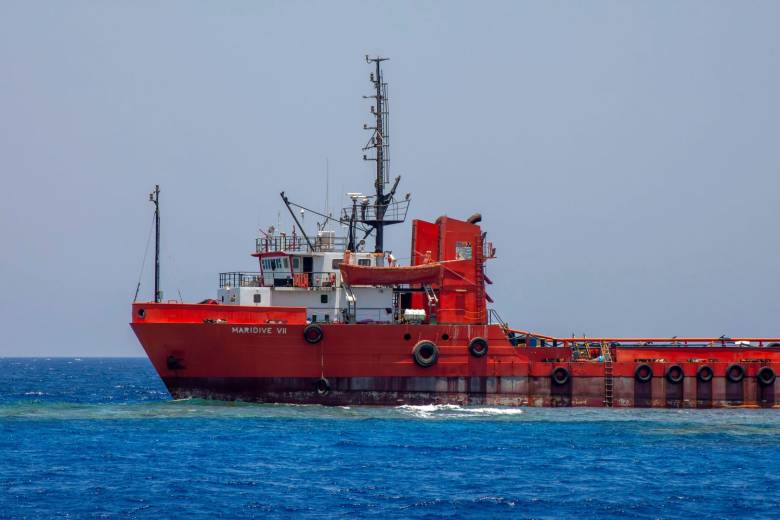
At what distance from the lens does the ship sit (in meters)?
39.6

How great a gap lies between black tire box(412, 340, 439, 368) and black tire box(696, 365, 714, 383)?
1057 centimetres

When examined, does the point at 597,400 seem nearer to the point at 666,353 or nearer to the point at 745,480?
the point at 666,353

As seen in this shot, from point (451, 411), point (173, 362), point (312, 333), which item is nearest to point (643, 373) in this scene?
point (451, 411)

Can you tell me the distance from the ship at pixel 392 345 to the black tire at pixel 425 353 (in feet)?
0.16

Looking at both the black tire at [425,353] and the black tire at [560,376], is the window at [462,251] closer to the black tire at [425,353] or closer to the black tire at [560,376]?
the black tire at [425,353]

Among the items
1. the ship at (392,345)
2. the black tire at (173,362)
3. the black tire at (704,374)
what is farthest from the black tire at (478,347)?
the black tire at (173,362)

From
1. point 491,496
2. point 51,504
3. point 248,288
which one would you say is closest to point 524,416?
point 248,288

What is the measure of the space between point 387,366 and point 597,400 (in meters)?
8.39

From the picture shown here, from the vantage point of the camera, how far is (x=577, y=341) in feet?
145

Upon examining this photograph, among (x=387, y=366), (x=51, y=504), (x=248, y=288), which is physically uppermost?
(x=248, y=288)

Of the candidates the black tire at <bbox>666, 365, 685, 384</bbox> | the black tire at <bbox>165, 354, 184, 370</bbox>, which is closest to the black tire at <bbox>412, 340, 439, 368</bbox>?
the black tire at <bbox>165, 354, 184, 370</bbox>

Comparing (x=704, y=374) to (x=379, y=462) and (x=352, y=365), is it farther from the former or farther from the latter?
(x=379, y=462)

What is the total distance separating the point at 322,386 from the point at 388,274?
461cm

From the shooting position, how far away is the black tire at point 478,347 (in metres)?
41.3
